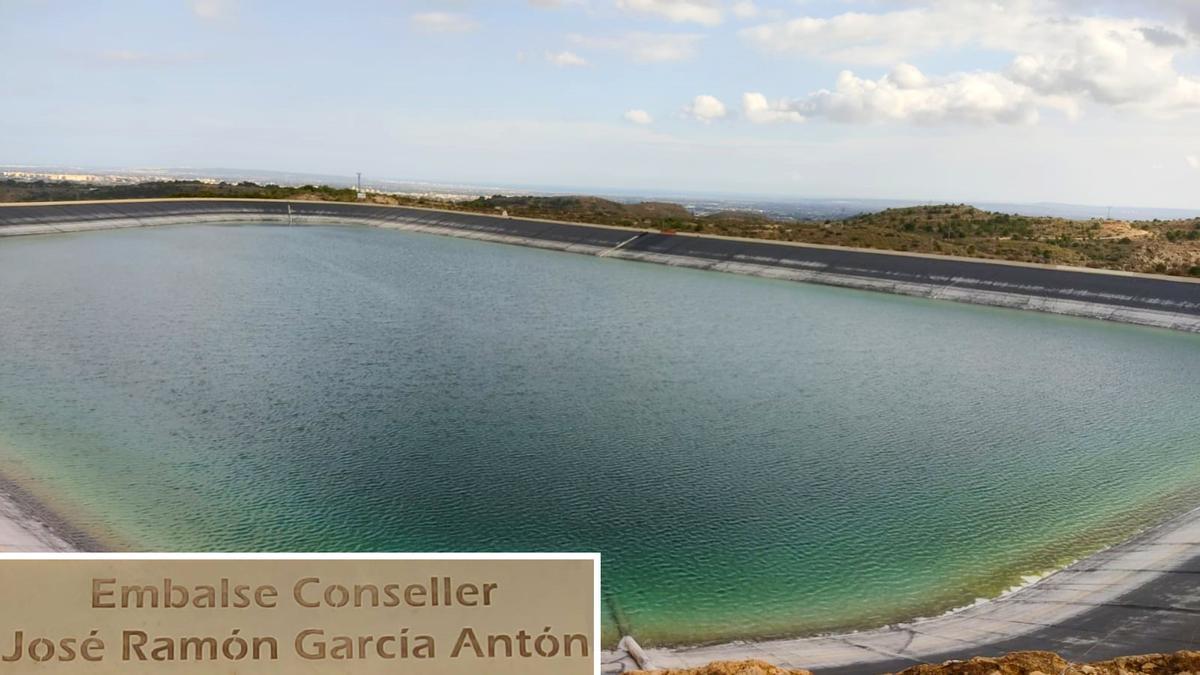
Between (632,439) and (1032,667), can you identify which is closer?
(1032,667)

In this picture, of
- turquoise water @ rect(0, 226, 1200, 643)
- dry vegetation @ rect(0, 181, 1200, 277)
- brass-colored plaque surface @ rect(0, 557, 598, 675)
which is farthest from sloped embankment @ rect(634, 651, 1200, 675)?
dry vegetation @ rect(0, 181, 1200, 277)

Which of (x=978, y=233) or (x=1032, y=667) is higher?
(x=978, y=233)

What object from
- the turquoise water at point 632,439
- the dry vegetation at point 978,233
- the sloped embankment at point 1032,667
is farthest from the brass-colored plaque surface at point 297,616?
the dry vegetation at point 978,233

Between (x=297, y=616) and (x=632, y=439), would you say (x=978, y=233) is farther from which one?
(x=297, y=616)

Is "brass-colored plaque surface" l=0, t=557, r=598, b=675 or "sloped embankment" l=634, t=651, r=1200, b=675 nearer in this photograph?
"brass-colored plaque surface" l=0, t=557, r=598, b=675

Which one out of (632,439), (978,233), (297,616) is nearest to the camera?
(297,616)

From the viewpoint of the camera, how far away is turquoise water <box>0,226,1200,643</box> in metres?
13.7

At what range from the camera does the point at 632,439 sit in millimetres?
19219

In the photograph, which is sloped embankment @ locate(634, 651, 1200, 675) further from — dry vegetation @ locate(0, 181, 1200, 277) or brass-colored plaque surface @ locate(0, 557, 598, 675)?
dry vegetation @ locate(0, 181, 1200, 277)

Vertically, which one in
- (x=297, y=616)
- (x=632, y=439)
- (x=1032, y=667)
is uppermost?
(x=297, y=616)

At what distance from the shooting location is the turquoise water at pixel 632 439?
1368cm

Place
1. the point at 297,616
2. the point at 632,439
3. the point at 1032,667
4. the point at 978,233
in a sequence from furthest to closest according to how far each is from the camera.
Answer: the point at 978,233 → the point at 632,439 → the point at 1032,667 → the point at 297,616

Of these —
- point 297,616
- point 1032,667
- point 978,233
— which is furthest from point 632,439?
point 978,233

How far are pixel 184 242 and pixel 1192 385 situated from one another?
6690 centimetres
